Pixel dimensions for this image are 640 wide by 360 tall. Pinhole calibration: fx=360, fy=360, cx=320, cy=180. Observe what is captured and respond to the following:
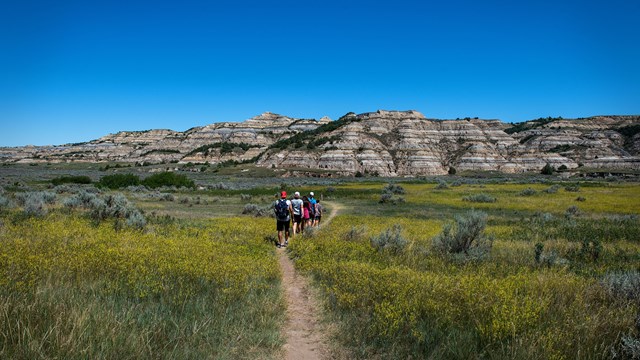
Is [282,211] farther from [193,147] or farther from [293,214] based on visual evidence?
[193,147]

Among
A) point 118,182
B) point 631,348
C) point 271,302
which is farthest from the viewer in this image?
point 118,182

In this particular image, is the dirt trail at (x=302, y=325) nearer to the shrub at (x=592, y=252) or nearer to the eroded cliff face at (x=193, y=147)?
the shrub at (x=592, y=252)

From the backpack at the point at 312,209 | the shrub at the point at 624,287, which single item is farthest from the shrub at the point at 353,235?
the shrub at the point at 624,287

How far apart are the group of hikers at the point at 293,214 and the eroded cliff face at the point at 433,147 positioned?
77.4m

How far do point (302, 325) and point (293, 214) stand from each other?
1061cm

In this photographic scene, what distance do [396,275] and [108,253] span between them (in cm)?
681

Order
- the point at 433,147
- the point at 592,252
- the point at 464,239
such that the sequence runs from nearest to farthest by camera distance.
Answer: the point at 464,239, the point at 592,252, the point at 433,147

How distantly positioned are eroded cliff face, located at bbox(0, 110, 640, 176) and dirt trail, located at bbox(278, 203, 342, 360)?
88220 mm

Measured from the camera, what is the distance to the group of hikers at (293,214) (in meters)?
14.8

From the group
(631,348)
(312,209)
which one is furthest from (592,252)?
(312,209)

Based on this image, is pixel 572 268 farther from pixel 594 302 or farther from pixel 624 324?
pixel 624 324

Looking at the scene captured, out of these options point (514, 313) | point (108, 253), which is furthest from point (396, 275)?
point (108, 253)

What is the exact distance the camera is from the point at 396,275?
8141 millimetres

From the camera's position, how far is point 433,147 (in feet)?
379
